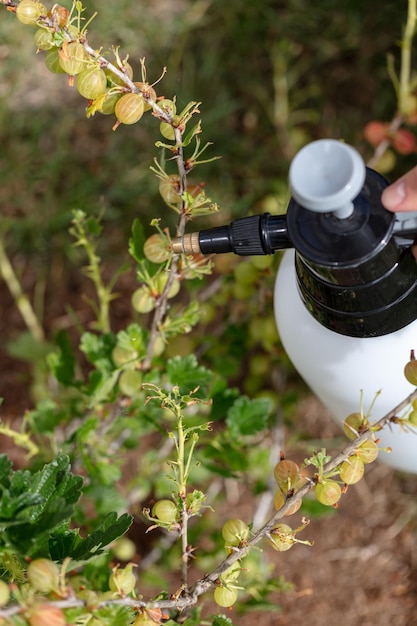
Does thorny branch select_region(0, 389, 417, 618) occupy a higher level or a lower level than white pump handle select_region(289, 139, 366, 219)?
lower

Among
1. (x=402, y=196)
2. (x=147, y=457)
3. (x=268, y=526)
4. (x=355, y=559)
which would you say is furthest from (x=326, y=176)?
(x=355, y=559)

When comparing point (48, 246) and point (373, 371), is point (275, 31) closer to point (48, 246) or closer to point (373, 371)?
point (48, 246)

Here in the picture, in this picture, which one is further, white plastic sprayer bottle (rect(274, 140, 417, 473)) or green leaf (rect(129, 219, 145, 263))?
green leaf (rect(129, 219, 145, 263))

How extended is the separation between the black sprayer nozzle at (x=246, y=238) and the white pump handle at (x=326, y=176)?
9 cm

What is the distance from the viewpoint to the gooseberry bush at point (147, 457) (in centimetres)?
42

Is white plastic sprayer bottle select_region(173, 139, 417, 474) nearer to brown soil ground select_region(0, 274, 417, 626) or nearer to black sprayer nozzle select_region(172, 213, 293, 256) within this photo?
black sprayer nozzle select_region(172, 213, 293, 256)

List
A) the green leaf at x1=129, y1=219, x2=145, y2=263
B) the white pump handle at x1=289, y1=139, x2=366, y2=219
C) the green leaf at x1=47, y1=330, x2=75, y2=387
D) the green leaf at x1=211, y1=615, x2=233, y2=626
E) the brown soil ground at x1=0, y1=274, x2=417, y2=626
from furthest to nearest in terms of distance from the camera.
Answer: the brown soil ground at x1=0, y1=274, x2=417, y2=626, the green leaf at x1=47, y1=330, x2=75, y2=387, the green leaf at x1=129, y1=219, x2=145, y2=263, the green leaf at x1=211, y1=615, x2=233, y2=626, the white pump handle at x1=289, y1=139, x2=366, y2=219

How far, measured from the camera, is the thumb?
41 cm

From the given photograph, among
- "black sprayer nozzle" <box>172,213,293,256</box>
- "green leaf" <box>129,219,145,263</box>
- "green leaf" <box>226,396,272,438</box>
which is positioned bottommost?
"green leaf" <box>226,396,272,438</box>

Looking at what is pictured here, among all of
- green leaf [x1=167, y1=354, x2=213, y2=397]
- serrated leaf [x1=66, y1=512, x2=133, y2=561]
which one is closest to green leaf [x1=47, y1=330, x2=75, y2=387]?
green leaf [x1=167, y1=354, x2=213, y2=397]

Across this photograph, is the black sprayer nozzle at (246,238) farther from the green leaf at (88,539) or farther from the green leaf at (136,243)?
the green leaf at (88,539)

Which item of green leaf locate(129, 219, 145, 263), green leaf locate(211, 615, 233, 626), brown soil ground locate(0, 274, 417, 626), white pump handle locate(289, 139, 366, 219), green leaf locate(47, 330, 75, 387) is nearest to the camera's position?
white pump handle locate(289, 139, 366, 219)

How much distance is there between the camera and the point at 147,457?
0.79m

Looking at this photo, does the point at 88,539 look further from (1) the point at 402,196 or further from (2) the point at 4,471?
(1) the point at 402,196
